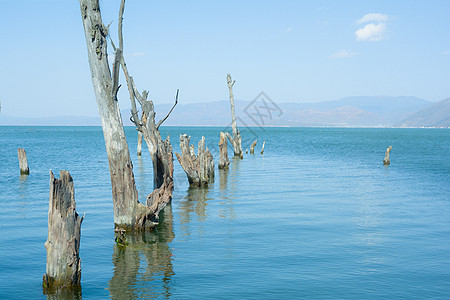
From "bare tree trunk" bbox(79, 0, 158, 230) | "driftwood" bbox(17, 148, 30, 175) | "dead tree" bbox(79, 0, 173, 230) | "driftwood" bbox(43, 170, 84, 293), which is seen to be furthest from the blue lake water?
"driftwood" bbox(17, 148, 30, 175)

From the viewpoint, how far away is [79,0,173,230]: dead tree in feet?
Answer: 34.0

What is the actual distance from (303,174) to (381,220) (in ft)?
45.2

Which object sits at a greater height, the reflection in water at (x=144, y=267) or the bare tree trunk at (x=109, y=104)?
the bare tree trunk at (x=109, y=104)

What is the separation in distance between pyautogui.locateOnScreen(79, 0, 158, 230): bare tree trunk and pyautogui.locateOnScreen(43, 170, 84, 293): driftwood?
8.91ft

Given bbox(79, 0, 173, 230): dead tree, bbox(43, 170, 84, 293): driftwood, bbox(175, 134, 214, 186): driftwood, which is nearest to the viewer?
bbox(43, 170, 84, 293): driftwood

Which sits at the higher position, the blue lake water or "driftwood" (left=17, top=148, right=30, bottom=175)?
"driftwood" (left=17, top=148, right=30, bottom=175)

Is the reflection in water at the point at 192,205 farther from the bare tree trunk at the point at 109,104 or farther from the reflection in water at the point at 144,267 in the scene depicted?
the bare tree trunk at the point at 109,104

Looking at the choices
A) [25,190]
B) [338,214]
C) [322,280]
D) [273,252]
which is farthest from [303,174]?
[322,280]

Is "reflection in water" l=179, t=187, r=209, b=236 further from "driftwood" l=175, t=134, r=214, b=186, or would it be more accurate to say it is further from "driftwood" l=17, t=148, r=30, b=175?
"driftwood" l=17, t=148, r=30, b=175

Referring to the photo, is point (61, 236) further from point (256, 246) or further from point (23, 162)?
point (23, 162)

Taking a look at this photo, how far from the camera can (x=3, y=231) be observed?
42.7 feet

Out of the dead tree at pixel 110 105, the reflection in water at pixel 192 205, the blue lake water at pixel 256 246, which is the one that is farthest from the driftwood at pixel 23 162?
the dead tree at pixel 110 105

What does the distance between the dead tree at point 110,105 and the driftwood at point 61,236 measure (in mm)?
2723

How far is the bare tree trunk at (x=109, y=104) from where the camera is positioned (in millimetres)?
10367
